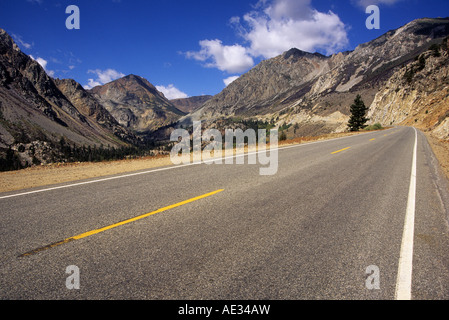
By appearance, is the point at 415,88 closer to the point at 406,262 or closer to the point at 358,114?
the point at 358,114

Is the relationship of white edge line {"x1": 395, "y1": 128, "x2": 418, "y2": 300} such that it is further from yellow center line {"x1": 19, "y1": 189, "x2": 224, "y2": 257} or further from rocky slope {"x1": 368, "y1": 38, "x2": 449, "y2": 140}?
rocky slope {"x1": 368, "y1": 38, "x2": 449, "y2": 140}

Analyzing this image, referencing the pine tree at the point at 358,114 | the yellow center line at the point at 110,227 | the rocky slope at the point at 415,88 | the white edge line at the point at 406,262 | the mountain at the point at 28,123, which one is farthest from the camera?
the mountain at the point at 28,123

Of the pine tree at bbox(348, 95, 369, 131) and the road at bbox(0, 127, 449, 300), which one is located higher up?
the pine tree at bbox(348, 95, 369, 131)

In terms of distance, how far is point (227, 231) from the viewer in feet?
12.2

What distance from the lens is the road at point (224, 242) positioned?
2.53 meters

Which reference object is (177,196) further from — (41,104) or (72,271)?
(41,104)

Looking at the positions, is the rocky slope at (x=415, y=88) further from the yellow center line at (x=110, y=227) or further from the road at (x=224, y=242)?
the yellow center line at (x=110, y=227)

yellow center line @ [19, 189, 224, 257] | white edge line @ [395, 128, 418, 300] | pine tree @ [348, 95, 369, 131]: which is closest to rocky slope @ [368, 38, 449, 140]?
pine tree @ [348, 95, 369, 131]

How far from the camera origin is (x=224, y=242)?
338 cm

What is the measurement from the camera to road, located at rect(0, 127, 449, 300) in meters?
2.53

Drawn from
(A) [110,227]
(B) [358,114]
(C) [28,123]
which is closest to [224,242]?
(A) [110,227]

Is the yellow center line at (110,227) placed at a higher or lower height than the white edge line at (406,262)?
higher

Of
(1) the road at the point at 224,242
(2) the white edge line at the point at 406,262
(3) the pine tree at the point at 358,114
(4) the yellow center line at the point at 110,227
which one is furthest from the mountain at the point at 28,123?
(2) the white edge line at the point at 406,262
